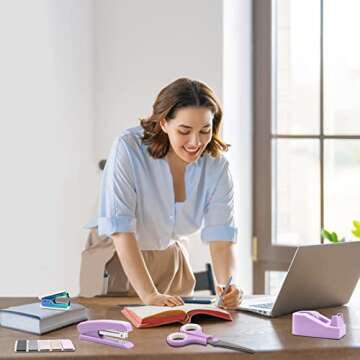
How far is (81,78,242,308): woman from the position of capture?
271cm

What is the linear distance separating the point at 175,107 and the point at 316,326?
84 centimetres

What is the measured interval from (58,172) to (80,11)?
28.7 inches

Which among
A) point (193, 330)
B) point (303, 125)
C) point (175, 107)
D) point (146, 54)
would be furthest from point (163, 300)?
point (303, 125)

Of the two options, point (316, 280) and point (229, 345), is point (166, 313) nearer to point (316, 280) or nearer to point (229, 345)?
point (229, 345)

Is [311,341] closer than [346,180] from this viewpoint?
Yes

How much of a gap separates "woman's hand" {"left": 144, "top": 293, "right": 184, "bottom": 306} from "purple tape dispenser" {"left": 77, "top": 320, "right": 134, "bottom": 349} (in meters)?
0.25

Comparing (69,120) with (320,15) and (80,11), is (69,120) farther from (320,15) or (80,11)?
(320,15)

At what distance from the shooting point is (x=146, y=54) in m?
3.95

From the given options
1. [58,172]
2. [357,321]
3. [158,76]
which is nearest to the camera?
[357,321]

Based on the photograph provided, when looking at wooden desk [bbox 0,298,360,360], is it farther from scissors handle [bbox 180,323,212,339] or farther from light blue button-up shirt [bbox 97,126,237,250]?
light blue button-up shirt [bbox 97,126,237,250]

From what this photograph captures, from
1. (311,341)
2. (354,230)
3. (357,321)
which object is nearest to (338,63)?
(354,230)

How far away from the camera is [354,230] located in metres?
3.84

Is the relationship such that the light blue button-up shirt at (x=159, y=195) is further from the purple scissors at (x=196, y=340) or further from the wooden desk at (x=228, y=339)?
the purple scissors at (x=196, y=340)

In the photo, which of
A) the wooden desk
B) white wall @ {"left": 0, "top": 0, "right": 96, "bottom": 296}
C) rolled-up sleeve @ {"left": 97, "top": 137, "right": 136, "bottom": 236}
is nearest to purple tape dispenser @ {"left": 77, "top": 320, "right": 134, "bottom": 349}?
the wooden desk
